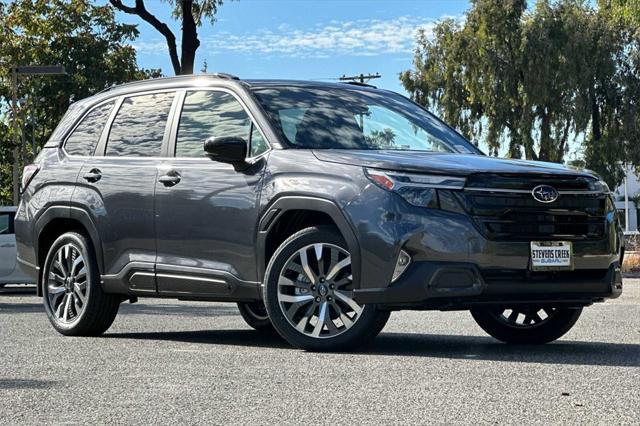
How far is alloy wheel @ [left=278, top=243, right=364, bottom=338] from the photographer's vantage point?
7348mm

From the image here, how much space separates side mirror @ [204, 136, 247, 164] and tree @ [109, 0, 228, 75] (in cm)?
2165

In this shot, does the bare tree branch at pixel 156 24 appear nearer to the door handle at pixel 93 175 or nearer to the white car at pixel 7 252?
the white car at pixel 7 252

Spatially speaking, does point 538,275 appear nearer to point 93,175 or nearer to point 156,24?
point 93,175

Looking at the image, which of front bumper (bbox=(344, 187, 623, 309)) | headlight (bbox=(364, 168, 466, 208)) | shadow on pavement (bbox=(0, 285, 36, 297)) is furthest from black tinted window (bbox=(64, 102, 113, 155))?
shadow on pavement (bbox=(0, 285, 36, 297))

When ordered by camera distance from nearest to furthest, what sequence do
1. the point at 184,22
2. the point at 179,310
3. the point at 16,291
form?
the point at 179,310 → the point at 16,291 → the point at 184,22

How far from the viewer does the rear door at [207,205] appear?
7.88 metres

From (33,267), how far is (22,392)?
386 cm

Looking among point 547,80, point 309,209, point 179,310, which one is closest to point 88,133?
point 309,209

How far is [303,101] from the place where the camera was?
8.38m

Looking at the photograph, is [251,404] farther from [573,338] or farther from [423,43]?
[423,43]

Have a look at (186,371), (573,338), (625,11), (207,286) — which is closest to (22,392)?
(186,371)

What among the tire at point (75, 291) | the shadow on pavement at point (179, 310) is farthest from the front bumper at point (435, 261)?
the shadow on pavement at point (179, 310)

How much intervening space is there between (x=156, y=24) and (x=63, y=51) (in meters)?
14.7

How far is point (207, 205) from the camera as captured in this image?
8070 millimetres
